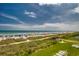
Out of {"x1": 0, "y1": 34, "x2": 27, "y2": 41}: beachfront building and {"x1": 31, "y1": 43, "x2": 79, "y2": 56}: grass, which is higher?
{"x1": 0, "y1": 34, "x2": 27, "y2": 41}: beachfront building

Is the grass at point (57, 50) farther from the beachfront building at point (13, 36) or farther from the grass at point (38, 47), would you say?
the beachfront building at point (13, 36)

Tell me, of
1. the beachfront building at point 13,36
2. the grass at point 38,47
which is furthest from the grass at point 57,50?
the beachfront building at point 13,36

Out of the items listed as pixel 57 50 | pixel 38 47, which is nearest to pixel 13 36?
pixel 38 47

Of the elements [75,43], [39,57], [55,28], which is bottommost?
[39,57]

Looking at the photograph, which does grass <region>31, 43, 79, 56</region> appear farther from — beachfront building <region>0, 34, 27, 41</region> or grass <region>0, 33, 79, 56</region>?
beachfront building <region>0, 34, 27, 41</region>

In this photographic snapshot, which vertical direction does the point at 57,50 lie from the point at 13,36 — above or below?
below

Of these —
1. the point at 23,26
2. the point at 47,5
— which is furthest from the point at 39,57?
the point at 47,5

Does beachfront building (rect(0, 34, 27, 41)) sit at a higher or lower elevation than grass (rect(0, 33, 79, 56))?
higher

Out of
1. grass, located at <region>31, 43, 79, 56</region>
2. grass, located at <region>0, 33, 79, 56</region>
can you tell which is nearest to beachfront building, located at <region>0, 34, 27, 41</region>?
grass, located at <region>0, 33, 79, 56</region>

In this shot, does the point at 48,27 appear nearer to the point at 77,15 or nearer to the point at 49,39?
the point at 49,39

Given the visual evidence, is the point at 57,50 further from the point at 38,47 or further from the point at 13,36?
the point at 13,36

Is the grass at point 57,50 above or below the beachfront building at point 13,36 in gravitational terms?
below
